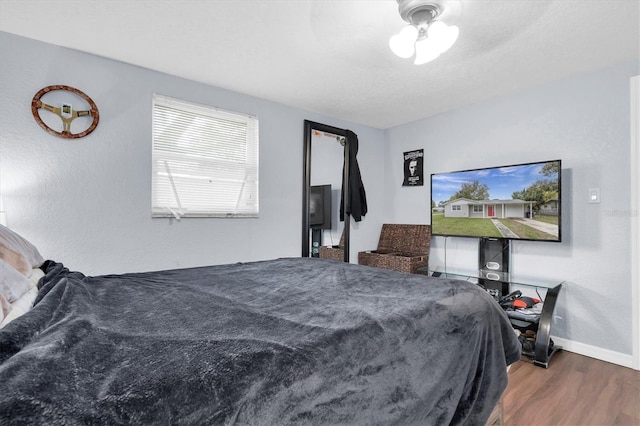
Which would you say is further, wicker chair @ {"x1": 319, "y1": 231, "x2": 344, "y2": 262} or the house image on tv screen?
wicker chair @ {"x1": 319, "y1": 231, "x2": 344, "y2": 262}

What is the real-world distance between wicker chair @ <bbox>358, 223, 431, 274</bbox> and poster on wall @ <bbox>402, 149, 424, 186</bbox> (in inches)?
22.6

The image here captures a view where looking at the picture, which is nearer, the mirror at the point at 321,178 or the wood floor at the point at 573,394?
the wood floor at the point at 573,394

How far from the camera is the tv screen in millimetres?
2691

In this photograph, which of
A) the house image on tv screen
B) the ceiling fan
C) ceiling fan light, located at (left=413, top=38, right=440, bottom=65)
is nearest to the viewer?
the ceiling fan

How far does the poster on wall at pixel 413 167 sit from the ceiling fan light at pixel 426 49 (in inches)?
84.2

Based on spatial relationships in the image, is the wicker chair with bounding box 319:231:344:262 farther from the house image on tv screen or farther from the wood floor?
the wood floor

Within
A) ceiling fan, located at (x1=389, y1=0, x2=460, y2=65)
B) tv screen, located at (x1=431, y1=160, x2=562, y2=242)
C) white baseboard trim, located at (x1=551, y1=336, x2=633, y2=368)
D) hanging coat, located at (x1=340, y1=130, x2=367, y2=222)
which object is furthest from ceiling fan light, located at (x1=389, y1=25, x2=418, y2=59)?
white baseboard trim, located at (x1=551, y1=336, x2=633, y2=368)

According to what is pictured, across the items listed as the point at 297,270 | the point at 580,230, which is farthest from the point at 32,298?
the point at 580,230

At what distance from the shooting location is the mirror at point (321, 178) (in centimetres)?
354

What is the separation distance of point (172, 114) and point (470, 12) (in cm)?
240

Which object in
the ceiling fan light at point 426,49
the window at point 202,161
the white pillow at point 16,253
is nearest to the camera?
the white pillow at point 16,253

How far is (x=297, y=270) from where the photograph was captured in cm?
190

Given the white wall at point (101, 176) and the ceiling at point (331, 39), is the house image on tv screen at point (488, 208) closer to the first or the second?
the ceiling at point (331, 39)

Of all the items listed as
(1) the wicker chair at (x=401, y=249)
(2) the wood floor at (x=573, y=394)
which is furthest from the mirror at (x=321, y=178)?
(2) the wood floor at (x=573, y=394)
